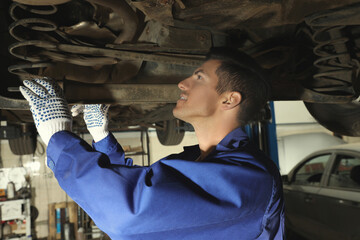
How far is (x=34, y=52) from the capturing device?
3.87 feet

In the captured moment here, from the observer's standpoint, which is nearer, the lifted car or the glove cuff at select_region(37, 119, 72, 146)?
the glove cuff at select_region(37, 119, 72, 146)

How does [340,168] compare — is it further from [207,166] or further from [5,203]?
[5,203]

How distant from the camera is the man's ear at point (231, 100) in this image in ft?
3.59

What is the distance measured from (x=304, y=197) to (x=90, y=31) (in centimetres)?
299

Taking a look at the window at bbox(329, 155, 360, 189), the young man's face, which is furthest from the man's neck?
the window at bbox(329, 155, 360, 189)

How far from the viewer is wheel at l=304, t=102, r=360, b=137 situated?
7.19ft

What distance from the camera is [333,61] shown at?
5.46 ft

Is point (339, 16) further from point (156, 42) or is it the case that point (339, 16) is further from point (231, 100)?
point (156, 42)

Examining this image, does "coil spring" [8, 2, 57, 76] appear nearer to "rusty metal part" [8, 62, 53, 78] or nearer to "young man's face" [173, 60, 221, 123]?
"rusty metal part" [8, 62, 53, 78]

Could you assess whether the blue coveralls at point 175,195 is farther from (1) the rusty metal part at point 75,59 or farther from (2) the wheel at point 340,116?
(2) the wheel at point 340,116

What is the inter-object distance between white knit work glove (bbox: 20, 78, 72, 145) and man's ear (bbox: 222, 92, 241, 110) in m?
0.59

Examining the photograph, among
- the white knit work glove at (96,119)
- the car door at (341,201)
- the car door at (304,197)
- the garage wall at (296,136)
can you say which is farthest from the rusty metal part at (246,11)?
the garage wall at (296,136)

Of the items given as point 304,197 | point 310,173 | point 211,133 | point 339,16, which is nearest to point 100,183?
point 211,133

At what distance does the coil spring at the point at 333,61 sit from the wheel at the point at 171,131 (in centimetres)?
163
